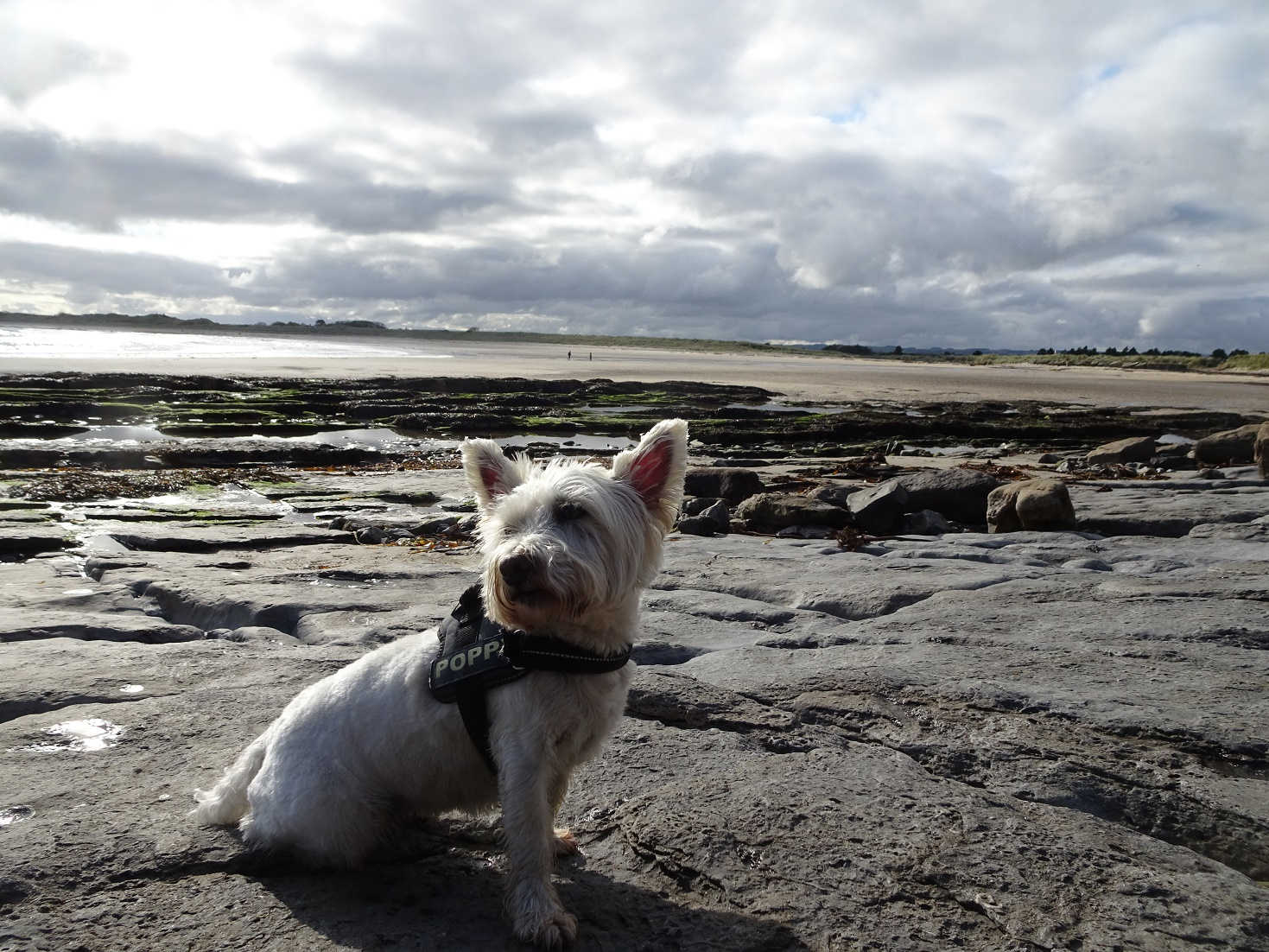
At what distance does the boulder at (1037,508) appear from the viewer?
10.1m

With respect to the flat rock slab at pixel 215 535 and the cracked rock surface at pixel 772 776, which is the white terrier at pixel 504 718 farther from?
the flat rock slab at pixel 215 535

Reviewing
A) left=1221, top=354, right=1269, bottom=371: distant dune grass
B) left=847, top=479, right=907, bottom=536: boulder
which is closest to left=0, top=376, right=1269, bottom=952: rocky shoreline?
left=847, top=479, right=907, bottom=536: boulder

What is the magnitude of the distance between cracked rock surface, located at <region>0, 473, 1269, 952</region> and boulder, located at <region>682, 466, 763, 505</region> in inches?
274

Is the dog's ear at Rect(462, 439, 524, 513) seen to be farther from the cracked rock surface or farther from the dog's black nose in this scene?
the cracked rock surface

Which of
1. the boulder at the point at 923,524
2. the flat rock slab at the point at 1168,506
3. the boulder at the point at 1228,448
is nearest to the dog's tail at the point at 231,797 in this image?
the boulder at the point at 923,524

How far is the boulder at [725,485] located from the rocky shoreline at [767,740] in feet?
12.9

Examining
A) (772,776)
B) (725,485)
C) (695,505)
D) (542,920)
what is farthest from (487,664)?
(725,485)

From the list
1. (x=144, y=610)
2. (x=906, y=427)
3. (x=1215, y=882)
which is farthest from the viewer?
(x=906, y=427)

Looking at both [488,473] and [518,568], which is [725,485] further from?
[518,568]

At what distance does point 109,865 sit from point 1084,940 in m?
3.59

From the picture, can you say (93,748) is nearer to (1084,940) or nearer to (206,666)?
(206,666)

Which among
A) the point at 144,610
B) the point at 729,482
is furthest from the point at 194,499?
the point at 729,482

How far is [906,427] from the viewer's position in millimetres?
26875

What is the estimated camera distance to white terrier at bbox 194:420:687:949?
10.9ft
